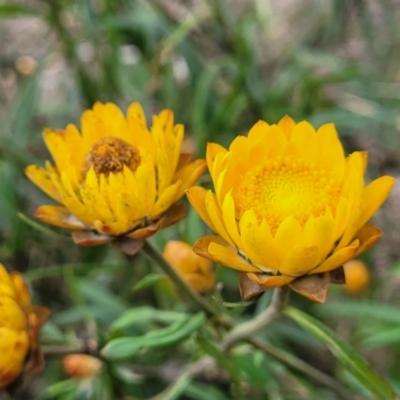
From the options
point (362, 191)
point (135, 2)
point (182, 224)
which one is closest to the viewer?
point (362, 191)

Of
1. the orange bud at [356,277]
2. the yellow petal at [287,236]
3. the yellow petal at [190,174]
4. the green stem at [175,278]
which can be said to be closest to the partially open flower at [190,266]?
the green stem at [175,278]

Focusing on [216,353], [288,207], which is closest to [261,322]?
[216,353]

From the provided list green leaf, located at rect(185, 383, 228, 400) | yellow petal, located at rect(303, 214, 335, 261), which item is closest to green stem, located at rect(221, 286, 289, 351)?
yellow petal, located at rect(303, 214, 335, 261)

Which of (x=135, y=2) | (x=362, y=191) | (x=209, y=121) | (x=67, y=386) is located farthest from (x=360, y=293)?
(x=135, y=2)

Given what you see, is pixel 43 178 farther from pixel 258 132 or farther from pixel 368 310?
pixel 368 310

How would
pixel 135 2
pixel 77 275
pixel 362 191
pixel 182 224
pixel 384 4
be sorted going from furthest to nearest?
pixel 135 2
pixel 384 4
pixel 77 275
pixel 182 224
pixel 362 191

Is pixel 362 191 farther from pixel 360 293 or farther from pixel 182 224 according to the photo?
pixel 360 293

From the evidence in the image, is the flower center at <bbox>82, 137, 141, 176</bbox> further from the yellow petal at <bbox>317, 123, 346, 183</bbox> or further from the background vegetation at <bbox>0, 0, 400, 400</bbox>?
the background vegetation at <bbox>0, 0, 400, 400</bbox>
